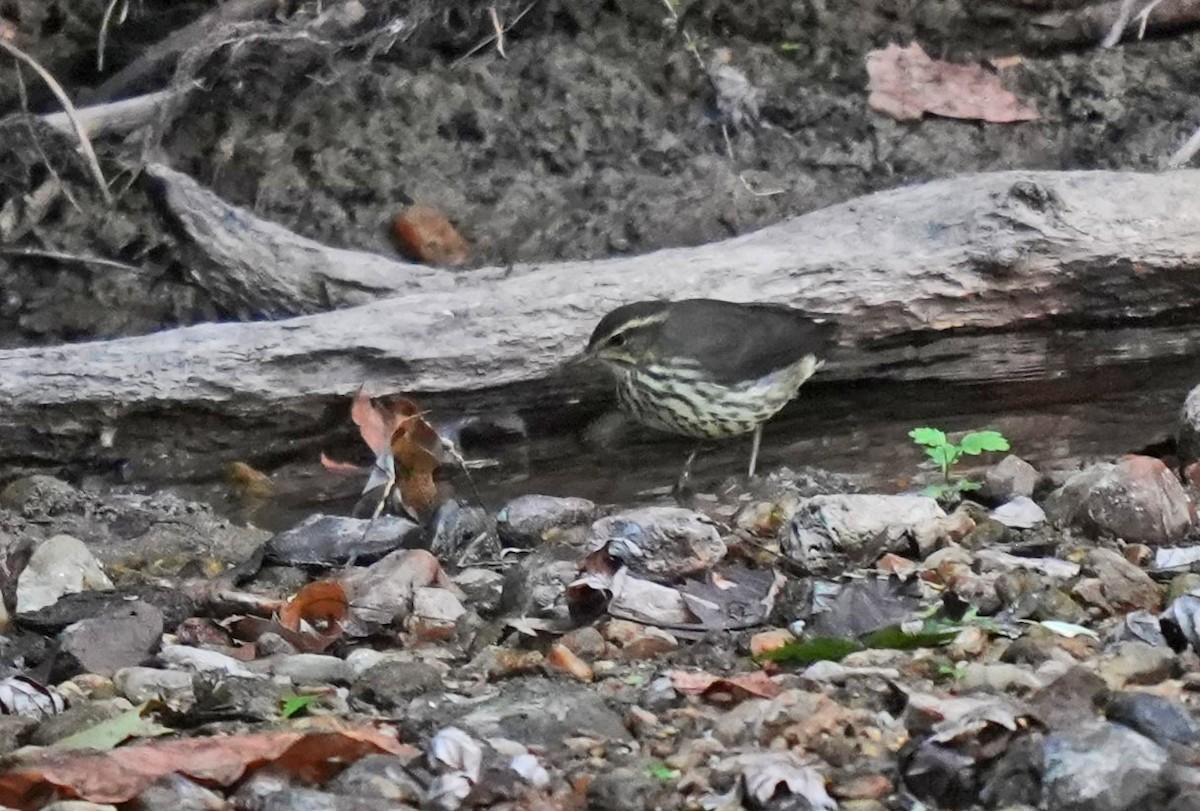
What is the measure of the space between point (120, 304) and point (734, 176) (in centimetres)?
259

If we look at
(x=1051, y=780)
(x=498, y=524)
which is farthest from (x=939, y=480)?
(x=1051, y=780)

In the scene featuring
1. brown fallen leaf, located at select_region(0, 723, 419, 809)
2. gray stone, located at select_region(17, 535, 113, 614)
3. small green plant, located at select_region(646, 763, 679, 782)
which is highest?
brown fallen leaf, located at select_region(0, 723, 419, 809)

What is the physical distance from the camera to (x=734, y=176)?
7.54 metres

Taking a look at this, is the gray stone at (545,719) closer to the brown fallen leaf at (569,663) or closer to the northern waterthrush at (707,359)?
the brown fallen leaf at (569,663)

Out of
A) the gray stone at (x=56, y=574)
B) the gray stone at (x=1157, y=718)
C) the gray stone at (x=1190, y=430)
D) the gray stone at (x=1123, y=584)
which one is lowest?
the gray stone at (x=1190, y=430)

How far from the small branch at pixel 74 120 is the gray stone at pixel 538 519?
233 cm

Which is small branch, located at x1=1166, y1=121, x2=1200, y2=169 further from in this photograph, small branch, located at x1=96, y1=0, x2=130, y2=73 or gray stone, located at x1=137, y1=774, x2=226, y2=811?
gray stone, located at x1=137, y1=774, x2=226, y2=811

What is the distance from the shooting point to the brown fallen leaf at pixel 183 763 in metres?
2.83

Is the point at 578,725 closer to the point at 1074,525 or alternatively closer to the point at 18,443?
the point at 1074,525

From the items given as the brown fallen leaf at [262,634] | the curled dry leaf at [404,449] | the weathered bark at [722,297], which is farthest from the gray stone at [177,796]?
the weathered bark at [722,297]

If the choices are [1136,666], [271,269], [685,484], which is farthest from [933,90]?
[1136,666]

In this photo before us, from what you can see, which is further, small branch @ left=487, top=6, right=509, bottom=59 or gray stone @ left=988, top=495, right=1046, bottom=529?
small branch @ left=487, top=6, right=509, bottom=59

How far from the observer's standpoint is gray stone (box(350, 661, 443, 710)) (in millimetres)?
3482

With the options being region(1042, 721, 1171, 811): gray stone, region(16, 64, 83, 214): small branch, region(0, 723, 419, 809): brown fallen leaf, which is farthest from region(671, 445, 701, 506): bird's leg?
region(1042, 721, 1171, 811): gray stone
